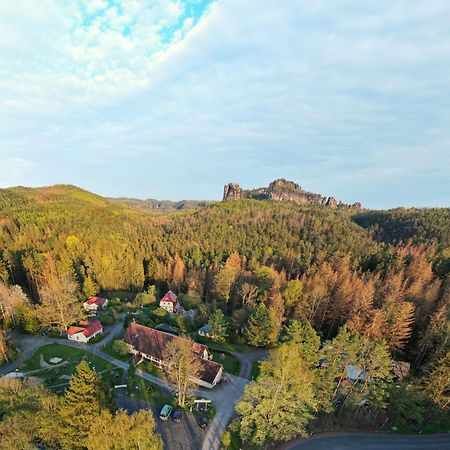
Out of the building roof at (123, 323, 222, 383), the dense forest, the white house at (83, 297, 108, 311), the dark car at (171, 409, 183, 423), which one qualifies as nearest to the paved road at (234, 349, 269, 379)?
the dense forest

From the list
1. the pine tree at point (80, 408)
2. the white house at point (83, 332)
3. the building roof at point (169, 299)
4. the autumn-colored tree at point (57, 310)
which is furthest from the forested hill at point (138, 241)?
the pine tree at point (80, 408)

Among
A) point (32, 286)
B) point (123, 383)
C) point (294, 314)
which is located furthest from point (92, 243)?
point (294, 314)

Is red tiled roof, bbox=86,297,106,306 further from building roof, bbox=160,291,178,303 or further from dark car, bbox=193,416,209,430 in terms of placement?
dark car, bbox=193,416,209,430

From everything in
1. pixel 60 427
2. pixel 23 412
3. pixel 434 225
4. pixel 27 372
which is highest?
pixel 434 225

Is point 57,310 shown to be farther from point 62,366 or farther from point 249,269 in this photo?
point 249,269

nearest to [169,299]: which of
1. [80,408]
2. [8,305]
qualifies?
[8,305]

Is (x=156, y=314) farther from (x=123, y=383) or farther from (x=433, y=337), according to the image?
(x=433, y=337)
